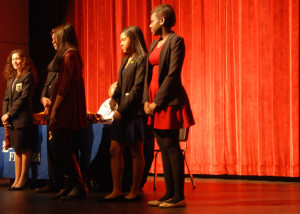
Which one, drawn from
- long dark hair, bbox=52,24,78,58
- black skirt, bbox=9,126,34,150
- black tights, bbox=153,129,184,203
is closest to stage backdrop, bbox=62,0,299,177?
black skirt, bbox=9,126,34,150

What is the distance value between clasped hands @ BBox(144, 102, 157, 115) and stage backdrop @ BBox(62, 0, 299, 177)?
249cm

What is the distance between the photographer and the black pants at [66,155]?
3.29 meters

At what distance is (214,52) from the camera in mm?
5555

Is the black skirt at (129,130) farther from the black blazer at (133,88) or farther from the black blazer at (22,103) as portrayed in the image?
the black blazer at (22,103)

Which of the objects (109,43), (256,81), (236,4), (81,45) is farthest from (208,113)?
(81,45)

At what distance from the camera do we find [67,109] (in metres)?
3.26

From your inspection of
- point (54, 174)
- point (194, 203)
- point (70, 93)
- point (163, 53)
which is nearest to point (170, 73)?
point (163, 53)

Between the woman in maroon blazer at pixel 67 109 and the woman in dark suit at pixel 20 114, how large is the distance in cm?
81

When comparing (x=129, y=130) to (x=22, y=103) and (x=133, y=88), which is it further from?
(x=22, y=103)

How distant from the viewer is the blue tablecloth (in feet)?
12.4

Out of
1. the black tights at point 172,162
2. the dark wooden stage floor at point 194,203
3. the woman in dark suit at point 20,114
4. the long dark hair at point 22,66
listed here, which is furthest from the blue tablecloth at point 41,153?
the black tights at point 172,162

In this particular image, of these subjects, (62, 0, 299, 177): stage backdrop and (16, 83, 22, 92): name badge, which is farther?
(62, 0, 299, 177): stage backdrop

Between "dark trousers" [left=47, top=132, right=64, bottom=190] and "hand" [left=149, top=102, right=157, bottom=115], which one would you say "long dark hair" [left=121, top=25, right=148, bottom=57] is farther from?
"dark trousers" [left=47, top=132, right=64, bottom=190]

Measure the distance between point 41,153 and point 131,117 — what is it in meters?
1.31
